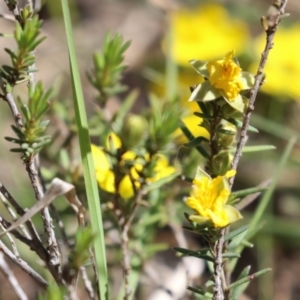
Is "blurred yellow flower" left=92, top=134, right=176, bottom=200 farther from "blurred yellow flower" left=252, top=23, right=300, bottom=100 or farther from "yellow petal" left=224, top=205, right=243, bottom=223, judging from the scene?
"blurred yellow flower" left=252, top=23, right=300, bottom=100

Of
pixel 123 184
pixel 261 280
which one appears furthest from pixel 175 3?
pixel 123 184

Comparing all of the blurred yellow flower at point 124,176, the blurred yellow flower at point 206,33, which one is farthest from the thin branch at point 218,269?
the blurred yellow flower at point 206,33

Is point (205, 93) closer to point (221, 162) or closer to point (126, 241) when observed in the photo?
point (221, 162)

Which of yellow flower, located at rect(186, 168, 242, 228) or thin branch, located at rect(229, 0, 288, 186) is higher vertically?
thin branch, located at rect(229, 0, 288, 186)

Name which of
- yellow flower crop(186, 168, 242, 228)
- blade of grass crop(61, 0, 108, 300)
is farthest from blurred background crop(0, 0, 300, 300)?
yellow flower crop(186, 168, 242, 228)

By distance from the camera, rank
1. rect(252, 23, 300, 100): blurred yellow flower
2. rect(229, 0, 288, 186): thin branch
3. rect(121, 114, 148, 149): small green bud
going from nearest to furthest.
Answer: rect(229, 0, 288, 186): thin branch → rect(121, 114, 148, 149): small green bud → rect(252, 23, 300, 100): blurred yellow flower

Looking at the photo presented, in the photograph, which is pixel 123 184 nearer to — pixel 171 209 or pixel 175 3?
pixel 171 209
